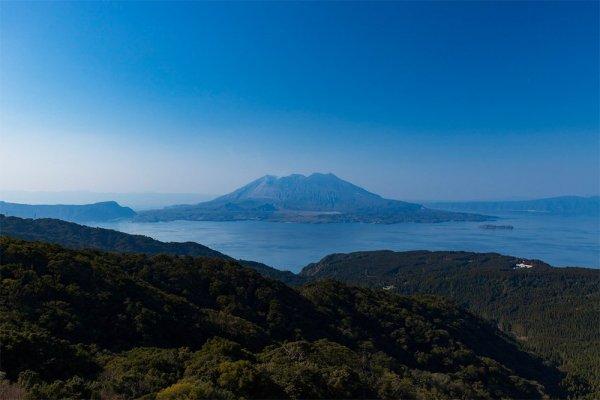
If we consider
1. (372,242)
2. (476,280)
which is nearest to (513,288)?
(476,280)

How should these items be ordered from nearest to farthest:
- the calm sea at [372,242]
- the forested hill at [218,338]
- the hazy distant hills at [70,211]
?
the forested hill at [218,338]
the calm sea at [372,242]
the hazy distant hills at [70,211]

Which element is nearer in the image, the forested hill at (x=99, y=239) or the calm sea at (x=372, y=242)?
the forested hill at (x=99, y=239)

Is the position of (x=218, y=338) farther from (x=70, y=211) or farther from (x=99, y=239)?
(x=70, y=211)

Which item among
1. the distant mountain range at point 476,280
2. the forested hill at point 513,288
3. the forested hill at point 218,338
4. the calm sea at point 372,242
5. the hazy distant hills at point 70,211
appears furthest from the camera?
the hazy distant hills at point 70,211

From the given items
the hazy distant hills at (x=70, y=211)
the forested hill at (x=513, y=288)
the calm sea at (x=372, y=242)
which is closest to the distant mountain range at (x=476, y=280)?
the forested hill at (x=513, y=288)

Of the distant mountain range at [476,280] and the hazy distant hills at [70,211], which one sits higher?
the hazy distant hills at [70,211]

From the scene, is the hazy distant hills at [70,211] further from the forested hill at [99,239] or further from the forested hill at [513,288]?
the forested hill at [513,288]

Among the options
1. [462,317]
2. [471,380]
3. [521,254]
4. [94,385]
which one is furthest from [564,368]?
[521,254]

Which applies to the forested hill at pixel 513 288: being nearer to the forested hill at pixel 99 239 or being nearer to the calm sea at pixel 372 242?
the calm sea at pixel 372 242

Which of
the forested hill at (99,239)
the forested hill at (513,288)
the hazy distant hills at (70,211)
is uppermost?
the hazy distant hills at (70,211)
